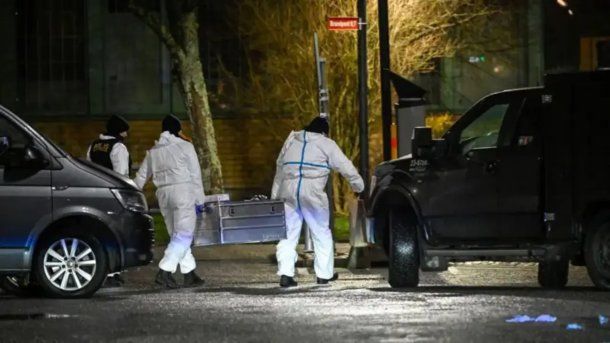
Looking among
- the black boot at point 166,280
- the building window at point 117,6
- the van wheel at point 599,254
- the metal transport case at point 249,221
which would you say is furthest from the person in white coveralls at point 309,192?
the building window at point 117,6

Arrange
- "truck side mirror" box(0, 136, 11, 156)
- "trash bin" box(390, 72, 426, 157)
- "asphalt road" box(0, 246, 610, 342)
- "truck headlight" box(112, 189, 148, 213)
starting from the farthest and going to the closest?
"trash bin" box(390, 72, 426, 157) → "truck headlight" box(112, 189, 148, 213) → "truck side mirror" box(0, 136, 11, 156) → "asphalt road" box(0, 246, 610, 342)

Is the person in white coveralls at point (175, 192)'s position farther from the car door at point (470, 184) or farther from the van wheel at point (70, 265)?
the car door at point (470, 184)

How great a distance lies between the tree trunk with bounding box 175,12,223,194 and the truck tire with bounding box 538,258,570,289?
1211cm

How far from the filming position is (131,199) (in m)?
12.8

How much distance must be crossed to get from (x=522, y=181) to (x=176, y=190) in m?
3.48

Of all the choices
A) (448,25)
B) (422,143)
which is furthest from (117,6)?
(422,143)

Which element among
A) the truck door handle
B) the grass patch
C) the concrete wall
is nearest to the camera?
the truck door handle

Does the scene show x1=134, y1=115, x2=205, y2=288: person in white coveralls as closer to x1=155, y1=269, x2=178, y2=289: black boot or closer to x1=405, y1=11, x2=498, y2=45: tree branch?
x1=155, y1=269, x2=178, y2=289: black boot

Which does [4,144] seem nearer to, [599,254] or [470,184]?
[470,184]

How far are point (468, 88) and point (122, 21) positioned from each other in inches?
334

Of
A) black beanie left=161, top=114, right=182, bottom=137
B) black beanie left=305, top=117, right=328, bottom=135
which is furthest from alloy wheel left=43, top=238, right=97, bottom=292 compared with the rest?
black beanie left=305, top=117, right=328, bottom=135

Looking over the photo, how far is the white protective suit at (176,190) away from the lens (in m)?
13.5

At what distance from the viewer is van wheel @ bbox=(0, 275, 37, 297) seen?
13185 mm

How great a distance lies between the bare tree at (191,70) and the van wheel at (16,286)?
1109 centimetres
